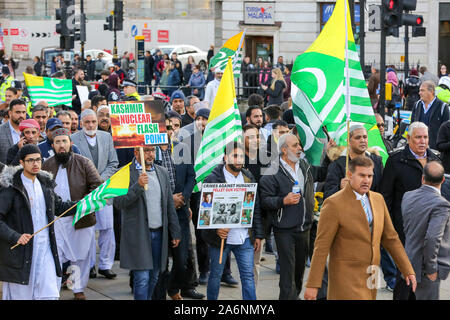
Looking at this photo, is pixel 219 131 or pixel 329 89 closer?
pixel 329 89

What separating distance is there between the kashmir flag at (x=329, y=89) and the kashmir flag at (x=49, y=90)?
701 centimetres

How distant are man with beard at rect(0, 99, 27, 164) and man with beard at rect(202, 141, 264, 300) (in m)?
3.49

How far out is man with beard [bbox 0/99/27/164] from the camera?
11.0m

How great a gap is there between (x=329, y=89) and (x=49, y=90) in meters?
7.47

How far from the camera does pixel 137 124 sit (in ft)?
28.4

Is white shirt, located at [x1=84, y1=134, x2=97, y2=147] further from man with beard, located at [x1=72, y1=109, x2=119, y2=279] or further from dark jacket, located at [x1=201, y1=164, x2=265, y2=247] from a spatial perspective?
dark jacket, located at [x1=201, y1=164, x2=265, y2=247]

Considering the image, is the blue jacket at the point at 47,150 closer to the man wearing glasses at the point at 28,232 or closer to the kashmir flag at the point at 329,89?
the man wearing glasses at the point at 28,232

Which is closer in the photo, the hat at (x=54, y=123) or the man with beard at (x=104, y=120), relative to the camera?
the hat at (x=54, y=123)

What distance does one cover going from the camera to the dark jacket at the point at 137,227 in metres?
8.31

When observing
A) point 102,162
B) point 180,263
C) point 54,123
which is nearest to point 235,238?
point 180,263

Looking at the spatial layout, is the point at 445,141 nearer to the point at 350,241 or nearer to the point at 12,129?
the point at 350,241

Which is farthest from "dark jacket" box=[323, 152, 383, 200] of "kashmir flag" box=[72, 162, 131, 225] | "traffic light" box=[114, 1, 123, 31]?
"traffic light" box=[114, 1, 123, 31]

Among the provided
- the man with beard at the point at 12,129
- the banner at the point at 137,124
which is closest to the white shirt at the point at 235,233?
the banner at the point at 137,124

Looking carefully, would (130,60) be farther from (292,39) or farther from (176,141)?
(176,141)
